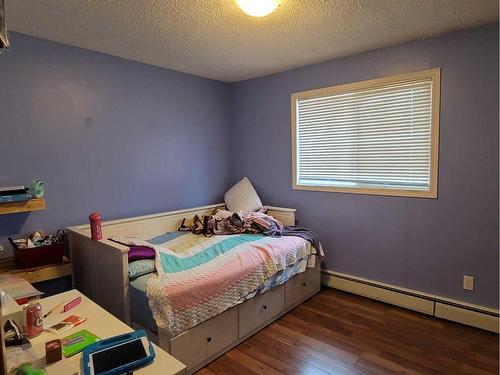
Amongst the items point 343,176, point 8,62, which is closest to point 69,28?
point 8,62

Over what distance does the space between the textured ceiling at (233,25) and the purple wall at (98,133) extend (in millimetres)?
218

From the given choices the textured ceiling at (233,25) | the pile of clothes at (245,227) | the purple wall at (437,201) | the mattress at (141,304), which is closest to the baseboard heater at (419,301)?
the purple wall at (437,201)

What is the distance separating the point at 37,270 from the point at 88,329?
50.9 inches

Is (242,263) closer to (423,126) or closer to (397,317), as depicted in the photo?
(397,317)

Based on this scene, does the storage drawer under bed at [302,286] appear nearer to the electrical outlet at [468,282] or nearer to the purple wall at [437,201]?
the purple wall at [437,201]

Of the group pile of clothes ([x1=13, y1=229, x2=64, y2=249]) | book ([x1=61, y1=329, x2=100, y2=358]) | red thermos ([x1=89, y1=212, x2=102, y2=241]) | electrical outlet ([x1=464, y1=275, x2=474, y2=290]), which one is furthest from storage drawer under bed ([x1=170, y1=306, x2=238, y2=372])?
electrical outlet ([x1=464, y1=275, x2=474, y2=290])

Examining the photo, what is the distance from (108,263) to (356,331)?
1963mm

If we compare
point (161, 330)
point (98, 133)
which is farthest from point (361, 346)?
point (98, 133)

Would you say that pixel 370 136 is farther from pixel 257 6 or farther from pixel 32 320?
pixel 32 320

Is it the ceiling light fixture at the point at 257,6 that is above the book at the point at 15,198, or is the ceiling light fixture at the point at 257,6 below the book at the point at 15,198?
above

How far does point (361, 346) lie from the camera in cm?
230

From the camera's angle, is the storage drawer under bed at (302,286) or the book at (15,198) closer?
the book at (15,198)

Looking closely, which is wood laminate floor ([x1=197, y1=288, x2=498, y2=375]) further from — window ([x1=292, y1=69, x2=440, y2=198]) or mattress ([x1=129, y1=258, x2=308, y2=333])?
window ([x1=292, y1=69, x2=440, y2=198])

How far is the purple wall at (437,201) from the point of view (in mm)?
2404
